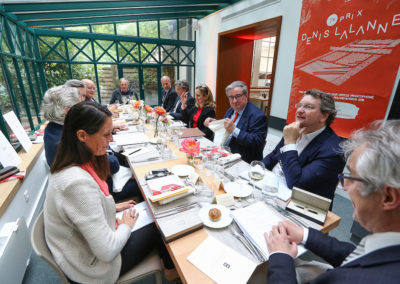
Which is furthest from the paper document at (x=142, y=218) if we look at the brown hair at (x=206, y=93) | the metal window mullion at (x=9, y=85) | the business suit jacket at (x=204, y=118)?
the metal window mullion at (x=9, y=85)

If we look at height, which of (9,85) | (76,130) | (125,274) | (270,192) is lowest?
(125,274)

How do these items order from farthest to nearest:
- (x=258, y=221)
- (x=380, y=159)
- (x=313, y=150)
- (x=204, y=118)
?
(x=204, y=118) < (x=313, y=150) < (x=258, y=221) < (x=380, y=159)

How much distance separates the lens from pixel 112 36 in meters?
6.17

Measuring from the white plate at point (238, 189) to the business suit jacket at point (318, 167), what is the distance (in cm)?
34

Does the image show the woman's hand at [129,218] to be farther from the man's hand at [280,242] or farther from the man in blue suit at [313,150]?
the man in blue suit at [313,150]

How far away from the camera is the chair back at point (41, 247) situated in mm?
890

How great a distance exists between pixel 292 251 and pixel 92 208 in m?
0.93

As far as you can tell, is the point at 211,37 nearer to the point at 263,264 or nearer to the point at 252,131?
the point at 252,131

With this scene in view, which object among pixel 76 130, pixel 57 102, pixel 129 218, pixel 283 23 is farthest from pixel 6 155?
pixel 283 23

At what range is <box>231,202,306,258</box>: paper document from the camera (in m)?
0.96

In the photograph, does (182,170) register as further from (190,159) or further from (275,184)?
(275,184)

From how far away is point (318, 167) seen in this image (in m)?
1.47

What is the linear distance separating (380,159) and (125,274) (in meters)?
1.33

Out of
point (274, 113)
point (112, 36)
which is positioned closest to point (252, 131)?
point (274, 113)
